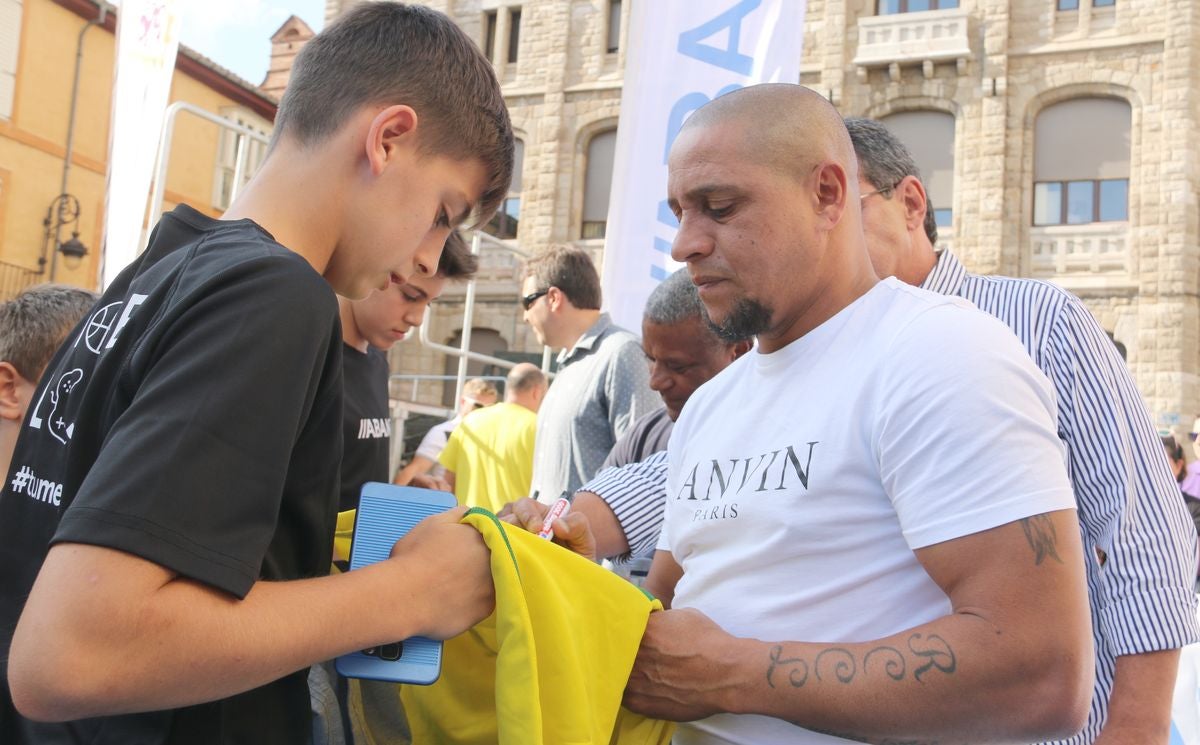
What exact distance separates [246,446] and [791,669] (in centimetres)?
83

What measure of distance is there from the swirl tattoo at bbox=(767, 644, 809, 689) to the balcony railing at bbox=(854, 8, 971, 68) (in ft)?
58.3

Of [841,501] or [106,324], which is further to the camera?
[841,501]

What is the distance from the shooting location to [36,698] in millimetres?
996

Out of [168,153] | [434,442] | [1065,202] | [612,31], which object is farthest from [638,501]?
[612,31]

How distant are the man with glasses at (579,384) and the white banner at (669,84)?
0.63 feet

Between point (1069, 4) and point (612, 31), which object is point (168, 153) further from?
point (1069, 4)

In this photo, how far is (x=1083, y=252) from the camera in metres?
16.6

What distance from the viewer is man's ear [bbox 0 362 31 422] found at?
2.74 meters

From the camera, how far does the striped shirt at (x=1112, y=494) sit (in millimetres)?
1950

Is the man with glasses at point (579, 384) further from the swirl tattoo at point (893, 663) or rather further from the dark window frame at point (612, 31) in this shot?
the dark window frame at point (612, 31)

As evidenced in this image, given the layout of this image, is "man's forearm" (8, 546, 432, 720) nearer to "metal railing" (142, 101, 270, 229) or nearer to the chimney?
"metal railing" (142, 101, 270, 229)

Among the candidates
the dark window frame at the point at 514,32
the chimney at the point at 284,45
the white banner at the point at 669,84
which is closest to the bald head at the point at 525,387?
the white banner at the point at 669,84

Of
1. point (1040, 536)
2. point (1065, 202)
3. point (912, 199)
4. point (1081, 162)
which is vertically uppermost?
point (1081, 162)

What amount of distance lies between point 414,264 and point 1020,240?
17.2 m
